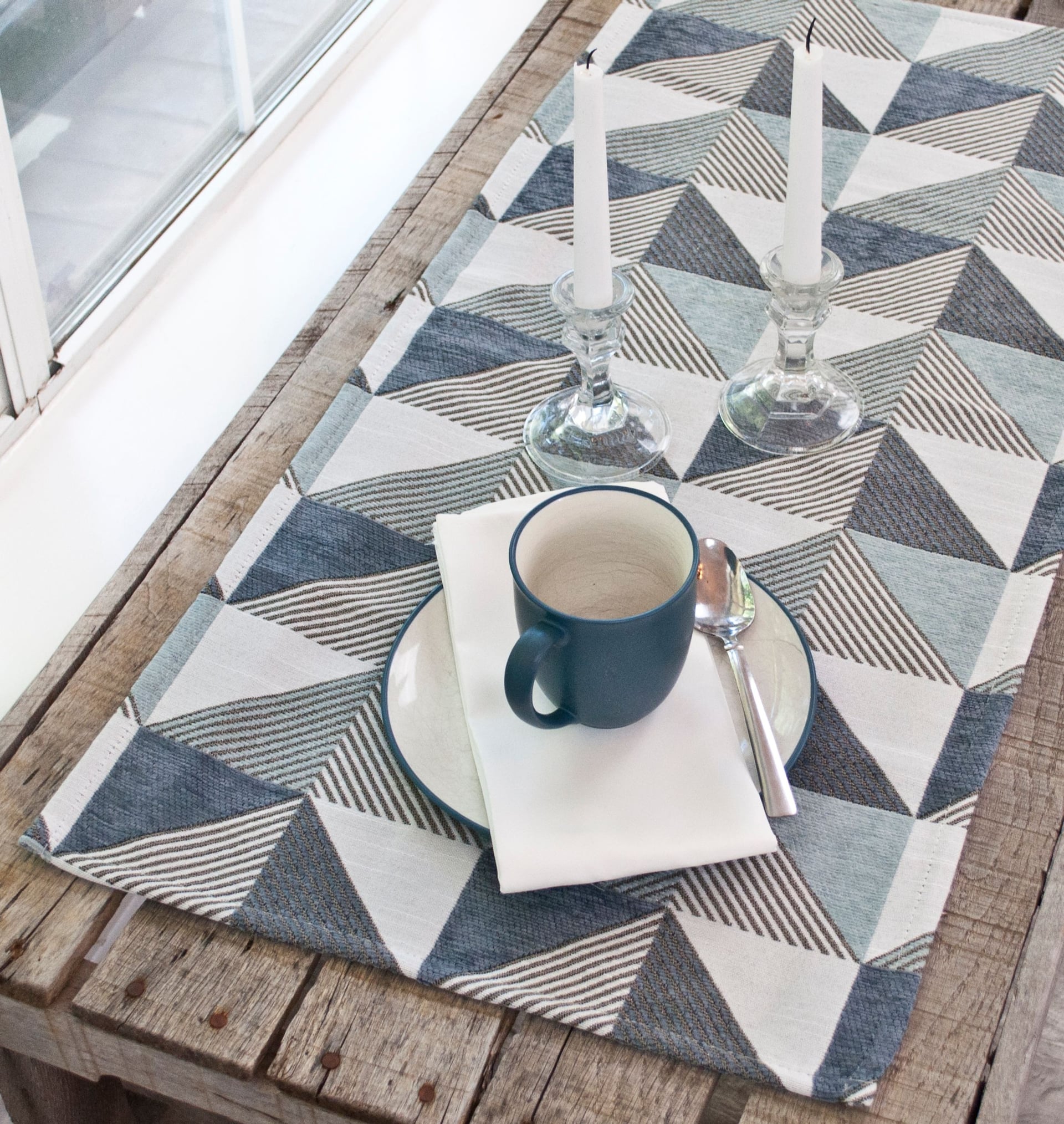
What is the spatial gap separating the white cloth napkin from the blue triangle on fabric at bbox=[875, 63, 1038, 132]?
1.70 feet

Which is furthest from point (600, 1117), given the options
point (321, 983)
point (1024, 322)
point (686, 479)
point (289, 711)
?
point (1024, 322)

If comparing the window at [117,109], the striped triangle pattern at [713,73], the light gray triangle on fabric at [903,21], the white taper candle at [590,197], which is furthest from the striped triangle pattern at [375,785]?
the light gray triangle on fabric at [903,21]

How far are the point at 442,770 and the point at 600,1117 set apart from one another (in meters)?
0.16

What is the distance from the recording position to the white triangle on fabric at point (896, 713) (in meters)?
0.60

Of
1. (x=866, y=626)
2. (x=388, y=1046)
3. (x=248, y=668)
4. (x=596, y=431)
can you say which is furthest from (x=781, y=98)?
(x=388, y=1046)

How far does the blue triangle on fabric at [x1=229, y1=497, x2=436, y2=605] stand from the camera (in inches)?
27.1

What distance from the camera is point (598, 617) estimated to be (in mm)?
568

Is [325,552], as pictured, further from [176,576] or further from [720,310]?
[720,310]

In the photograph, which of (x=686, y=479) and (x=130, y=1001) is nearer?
(x=130, y=1001)

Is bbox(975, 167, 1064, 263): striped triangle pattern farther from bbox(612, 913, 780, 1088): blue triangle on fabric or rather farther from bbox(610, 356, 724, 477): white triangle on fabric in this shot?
bbox(612, 913, 780, 1088): blue triangle on fabric

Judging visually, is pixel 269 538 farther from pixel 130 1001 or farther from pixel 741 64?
pixel 741 64

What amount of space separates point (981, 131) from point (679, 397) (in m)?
0.35

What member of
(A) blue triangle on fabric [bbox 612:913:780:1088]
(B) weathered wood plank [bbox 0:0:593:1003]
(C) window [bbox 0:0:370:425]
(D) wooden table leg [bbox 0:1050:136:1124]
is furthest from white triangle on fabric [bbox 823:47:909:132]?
(D) wooden table leg [bbox 0:1050:136:1124]

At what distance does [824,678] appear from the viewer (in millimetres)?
632
